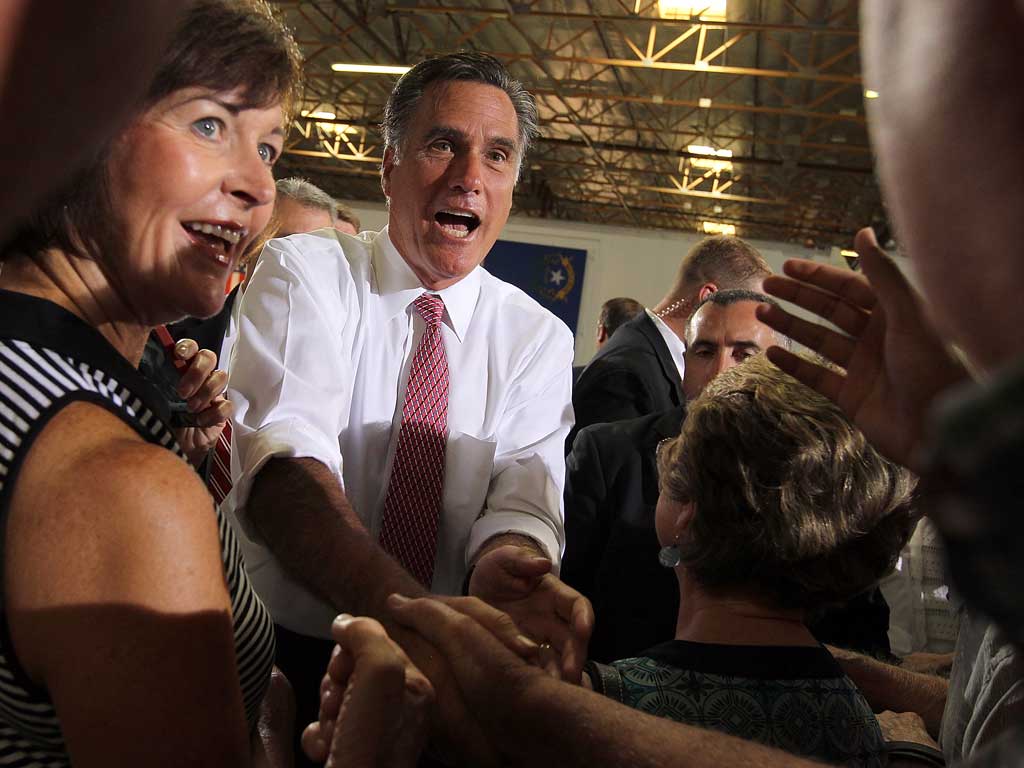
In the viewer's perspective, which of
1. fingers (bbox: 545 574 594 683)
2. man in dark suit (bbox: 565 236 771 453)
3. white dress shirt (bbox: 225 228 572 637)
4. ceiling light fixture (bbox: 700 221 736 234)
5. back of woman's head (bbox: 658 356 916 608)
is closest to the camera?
fingers (bbox: 545 574 594 683)

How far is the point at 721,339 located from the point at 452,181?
1331 mm

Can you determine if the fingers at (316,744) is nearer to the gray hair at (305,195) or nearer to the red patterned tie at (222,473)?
the red patterned tie at (222,473)

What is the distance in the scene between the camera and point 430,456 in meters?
2.01

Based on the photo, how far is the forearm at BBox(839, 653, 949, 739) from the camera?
1.98m

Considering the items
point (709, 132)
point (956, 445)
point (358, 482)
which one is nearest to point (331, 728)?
point (956, 445)

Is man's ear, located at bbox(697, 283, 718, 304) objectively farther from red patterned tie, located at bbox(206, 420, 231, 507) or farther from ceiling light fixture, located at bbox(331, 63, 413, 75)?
ceiling light fixture, located at bbox(331, 63, 413, 75)

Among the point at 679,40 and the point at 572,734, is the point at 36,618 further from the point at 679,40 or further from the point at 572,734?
the point at 679,40

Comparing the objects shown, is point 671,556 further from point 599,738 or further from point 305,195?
point 305,195

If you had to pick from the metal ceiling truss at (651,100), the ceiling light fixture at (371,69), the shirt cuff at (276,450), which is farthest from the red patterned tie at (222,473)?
the ceiling light fixture at (371,69)

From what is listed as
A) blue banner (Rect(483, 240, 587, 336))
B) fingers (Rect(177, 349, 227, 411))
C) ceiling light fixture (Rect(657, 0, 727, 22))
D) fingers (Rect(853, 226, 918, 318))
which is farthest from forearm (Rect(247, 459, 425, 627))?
ceiling light fixture (Rect(657, 0, 727, 22))

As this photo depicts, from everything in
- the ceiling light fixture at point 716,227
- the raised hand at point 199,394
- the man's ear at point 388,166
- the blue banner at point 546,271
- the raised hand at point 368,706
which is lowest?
the raised hand at point 368,706

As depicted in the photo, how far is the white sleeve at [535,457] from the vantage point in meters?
1.94

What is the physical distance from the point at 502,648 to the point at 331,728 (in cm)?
23

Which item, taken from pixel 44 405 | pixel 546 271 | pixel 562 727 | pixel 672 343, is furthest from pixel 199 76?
pixel 546 271
